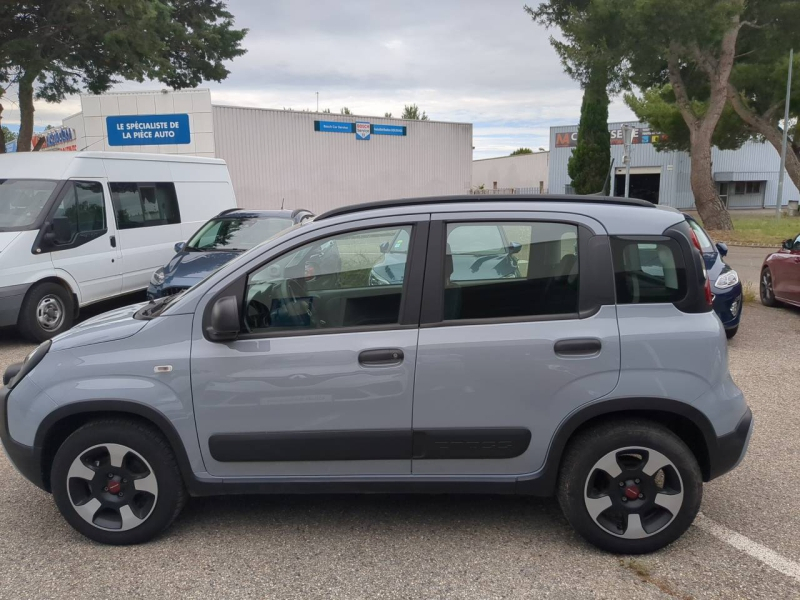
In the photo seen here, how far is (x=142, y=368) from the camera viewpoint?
10.8ft

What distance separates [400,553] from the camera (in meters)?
3.35

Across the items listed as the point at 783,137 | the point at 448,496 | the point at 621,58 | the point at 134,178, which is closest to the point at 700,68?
the point at 621,58

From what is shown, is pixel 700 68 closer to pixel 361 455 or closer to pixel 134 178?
pixel 134 178

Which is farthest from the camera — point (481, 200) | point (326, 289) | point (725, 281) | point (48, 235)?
point (48, 235)

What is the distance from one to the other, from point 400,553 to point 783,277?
8.71 meters

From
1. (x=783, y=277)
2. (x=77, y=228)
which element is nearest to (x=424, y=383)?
(x=77, y=228)

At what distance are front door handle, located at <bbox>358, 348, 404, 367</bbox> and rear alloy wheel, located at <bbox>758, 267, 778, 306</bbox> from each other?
902 centimetres

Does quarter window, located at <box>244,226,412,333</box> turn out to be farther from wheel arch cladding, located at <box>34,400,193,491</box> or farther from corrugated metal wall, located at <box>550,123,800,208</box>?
corrugated metal wall, located at <box>550,123,800,208</box>

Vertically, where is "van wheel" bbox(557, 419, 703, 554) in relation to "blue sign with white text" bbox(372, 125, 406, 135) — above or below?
below

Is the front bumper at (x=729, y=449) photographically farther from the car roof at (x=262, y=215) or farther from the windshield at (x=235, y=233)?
the car roof at (x=262, y=215)

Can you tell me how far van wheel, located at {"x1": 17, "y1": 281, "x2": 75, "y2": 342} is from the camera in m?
8.02

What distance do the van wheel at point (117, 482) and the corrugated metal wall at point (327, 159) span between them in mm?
19441

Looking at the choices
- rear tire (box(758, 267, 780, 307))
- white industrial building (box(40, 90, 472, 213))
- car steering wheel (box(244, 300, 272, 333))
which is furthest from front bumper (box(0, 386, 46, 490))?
white industrial building (box(40, 90, 472, 213))

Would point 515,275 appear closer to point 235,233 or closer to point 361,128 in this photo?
point 235,233
